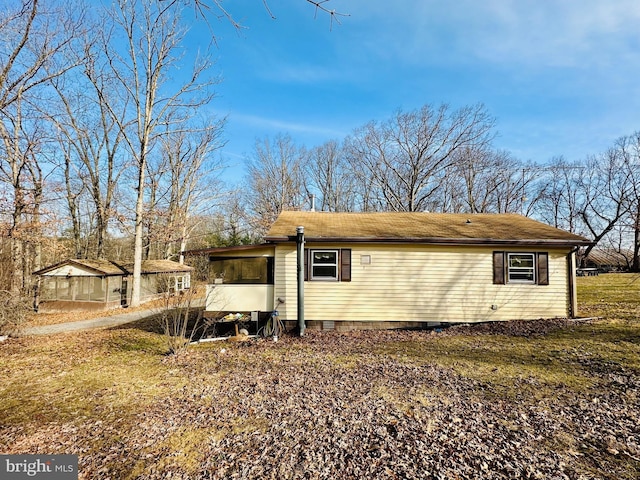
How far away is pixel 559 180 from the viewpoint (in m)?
33.0

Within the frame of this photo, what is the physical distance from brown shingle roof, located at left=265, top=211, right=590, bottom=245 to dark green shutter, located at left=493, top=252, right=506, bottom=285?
0.57 m

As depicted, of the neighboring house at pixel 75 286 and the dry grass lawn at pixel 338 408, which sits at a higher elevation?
the neighboring house at pixel 75 286

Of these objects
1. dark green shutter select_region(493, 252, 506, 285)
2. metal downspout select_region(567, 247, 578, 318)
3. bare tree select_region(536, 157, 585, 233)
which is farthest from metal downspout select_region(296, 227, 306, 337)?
bare tree select_region(536, 157, 585, 233)

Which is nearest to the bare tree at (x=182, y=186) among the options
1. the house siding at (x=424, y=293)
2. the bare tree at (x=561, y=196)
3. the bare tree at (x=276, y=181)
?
the bare tree at (x=276, y=181)

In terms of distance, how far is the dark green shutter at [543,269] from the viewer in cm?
926

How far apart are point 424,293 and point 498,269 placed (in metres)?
2.42

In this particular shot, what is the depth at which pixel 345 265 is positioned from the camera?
929 cm

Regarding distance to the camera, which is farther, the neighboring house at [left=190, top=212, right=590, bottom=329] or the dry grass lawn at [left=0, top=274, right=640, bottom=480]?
the neighboring house at [left=190, top=212, right=590, bottom=329]

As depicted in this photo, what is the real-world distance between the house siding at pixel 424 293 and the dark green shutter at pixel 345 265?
0.47 ft

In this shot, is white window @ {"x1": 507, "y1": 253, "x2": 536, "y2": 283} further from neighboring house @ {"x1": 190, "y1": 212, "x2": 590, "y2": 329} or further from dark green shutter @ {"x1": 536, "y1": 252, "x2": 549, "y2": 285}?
dark green shutter @ {"x1": 536, "y1": 252, "x2": 549, "y2": 285}

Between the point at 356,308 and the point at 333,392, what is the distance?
4.45 metres

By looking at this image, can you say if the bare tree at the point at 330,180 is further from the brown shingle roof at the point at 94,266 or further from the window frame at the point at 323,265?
the window frame at the point at 323,265

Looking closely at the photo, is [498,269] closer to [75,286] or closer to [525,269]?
[525,269]

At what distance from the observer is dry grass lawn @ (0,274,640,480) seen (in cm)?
315
